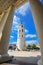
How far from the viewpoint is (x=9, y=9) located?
2881cm

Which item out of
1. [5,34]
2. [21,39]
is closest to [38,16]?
[5,34]

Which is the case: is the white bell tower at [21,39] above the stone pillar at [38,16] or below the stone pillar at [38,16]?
above

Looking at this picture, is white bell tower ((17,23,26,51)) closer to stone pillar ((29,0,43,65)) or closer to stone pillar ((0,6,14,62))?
stone pillar ((0,6,14,62))

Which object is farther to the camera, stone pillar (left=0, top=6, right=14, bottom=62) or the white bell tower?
the white bell tower

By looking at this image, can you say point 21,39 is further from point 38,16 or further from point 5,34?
point 38,16

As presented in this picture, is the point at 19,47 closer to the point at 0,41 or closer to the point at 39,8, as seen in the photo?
the point at 0,41

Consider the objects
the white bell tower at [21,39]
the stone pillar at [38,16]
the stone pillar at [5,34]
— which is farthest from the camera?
the white bell tower at [21,39]

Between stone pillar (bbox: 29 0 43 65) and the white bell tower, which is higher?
the white bell tower

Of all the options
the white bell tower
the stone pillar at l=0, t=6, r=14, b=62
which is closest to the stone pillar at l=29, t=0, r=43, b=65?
the stone pillar at l=0, t=6, r=14, b=62

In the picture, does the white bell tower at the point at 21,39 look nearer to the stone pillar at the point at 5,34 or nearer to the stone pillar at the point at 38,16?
the stone pillar at the point at 5,34

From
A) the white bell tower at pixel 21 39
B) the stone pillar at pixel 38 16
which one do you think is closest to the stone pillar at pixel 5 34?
the stone pillar at pixel 38 16

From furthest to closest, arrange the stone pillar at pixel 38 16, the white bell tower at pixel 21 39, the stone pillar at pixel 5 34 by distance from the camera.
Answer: the white bell tower at pixel 21 39 → the stone pillar at pixel 5 34 → the stone pillar at pixel 38 16

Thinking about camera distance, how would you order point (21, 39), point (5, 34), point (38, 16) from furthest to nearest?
point (21, 39) → point (5, 34) → point (38, 16)

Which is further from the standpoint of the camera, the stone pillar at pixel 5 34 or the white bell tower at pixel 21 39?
the white bell tower at pixel 21 39
